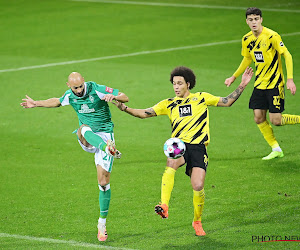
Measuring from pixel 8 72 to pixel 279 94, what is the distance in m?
10.9

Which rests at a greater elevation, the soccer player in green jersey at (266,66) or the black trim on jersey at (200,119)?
the soccer player in green jersey at (266,66)

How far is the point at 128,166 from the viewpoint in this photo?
1353 centimetres

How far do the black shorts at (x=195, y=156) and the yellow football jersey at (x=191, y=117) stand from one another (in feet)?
0.23

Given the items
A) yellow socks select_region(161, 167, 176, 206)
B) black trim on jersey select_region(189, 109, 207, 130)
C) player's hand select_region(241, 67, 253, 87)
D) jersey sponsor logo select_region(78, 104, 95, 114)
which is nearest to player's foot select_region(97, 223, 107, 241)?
yellow socks select_region(161, 167, 176, 206)

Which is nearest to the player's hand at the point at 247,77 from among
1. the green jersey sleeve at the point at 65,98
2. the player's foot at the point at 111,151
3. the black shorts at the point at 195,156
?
the black shorts at the point at 195,156

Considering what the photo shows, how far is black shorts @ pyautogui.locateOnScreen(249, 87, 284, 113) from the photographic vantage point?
43.3ft

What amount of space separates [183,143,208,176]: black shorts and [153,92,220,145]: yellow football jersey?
0.23ft

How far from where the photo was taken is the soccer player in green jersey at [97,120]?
9969mm

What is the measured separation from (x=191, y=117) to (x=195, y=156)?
0.54 m

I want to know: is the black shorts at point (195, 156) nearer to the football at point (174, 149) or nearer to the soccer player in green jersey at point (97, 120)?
the football at point (174, 149)

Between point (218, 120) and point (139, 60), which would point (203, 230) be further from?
point (139, 60)

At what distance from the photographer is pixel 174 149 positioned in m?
9.56

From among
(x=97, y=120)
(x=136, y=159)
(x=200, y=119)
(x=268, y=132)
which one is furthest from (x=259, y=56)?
(x=97, y=120)

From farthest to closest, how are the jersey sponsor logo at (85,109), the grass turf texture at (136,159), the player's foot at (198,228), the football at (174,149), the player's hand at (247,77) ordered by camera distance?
1. the grass turf texture at (136,159)
2. the jersey sponsor logo at (85,109)
3. the player's hand at (247,77)
4. the player's foot at (198,228)
5. the football at (174,149)
